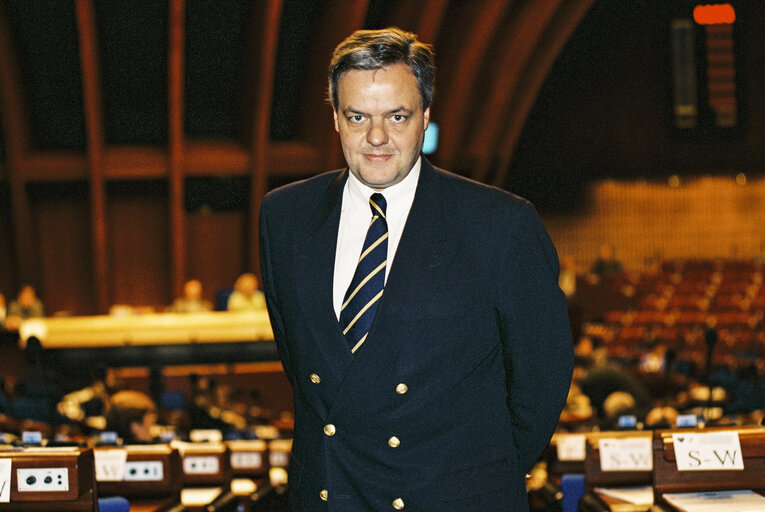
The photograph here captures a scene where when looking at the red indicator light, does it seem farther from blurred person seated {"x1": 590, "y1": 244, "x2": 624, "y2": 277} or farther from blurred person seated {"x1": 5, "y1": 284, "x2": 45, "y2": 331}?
blurred person seated {"x1": 5, "y1": 284, "x2": 45, "y2": 331}

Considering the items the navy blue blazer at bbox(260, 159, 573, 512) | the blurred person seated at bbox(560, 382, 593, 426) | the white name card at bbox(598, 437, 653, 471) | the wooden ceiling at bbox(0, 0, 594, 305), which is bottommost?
the blurred person seated at bbox(560, 382, 593, 426)

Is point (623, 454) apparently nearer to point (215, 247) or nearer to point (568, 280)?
point (215, 247)

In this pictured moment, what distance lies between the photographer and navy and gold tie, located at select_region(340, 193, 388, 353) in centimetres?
188

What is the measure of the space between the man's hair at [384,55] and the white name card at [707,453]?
127cm

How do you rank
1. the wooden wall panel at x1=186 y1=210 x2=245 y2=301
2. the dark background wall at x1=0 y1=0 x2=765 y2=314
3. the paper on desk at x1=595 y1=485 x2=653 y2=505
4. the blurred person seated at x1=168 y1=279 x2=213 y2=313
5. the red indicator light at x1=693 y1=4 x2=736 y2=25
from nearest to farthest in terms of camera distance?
1. the paper on desk at x1=595 y1=485 x2=653 y2=505
2. the blurred person seated at x1=168 y1=279 x2=213 y2=313
3. the dark background wall at x1=0 y1=0 x2=765 y2=314
4. the wooden wall panel at x1=186 y1=210 x2=245 y2=301
5. the red indicator light at x1=693 y1=4 x2=736 y2=25

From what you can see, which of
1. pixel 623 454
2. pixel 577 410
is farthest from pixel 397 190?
pixel 577 410

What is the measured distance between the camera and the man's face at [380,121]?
1.88m

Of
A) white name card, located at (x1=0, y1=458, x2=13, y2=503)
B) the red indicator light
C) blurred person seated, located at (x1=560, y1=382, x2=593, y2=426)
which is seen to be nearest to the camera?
white name card, located at (x1=0, y1=458, x2=13, y2=503)

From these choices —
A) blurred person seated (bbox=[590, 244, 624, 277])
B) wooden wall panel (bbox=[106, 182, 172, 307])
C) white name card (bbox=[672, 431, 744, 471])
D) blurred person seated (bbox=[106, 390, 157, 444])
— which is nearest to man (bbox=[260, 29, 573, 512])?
white name card (bbox=[672, 431, 744, 471])

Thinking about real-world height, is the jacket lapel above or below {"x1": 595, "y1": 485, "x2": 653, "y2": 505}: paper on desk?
above

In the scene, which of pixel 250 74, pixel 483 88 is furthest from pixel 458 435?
pixel 483 88

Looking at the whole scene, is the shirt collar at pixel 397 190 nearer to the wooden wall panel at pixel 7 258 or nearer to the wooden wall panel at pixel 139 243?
the wooden wall panel at pixel 139 243

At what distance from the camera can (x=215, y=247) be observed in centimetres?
1587

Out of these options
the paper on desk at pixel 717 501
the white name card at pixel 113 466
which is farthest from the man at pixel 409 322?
the white name card at pixel 113 466
